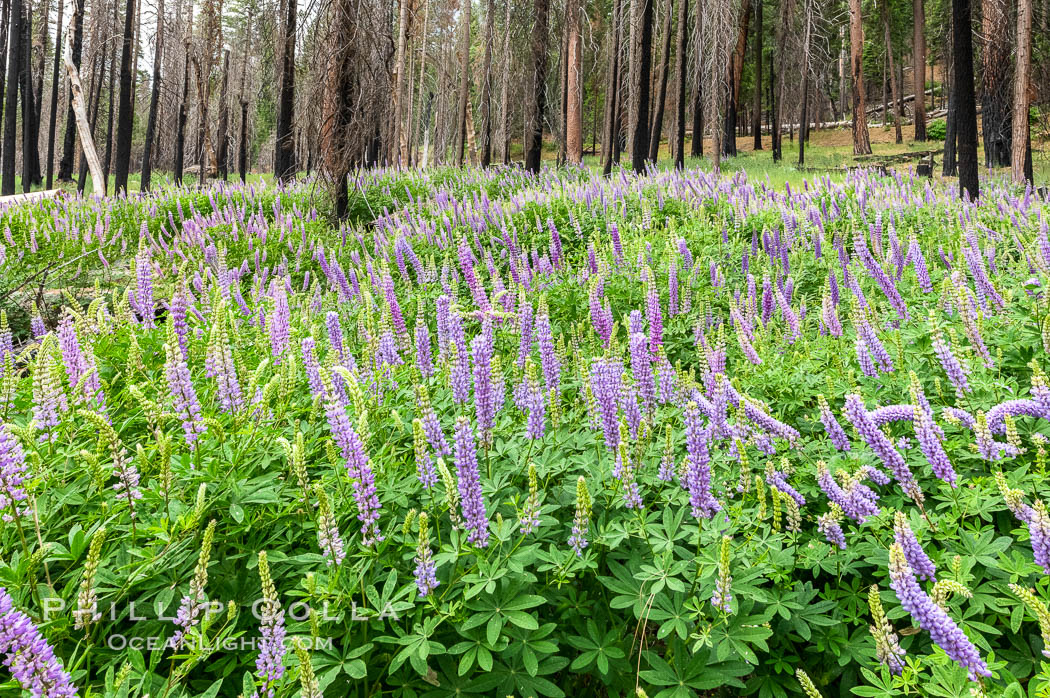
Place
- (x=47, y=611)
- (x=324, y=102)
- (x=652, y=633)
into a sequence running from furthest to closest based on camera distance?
(x=324, y=102)
(x=652, y=633)
(x=47, y=611)

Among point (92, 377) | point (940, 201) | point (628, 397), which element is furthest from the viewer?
point (940, 201)

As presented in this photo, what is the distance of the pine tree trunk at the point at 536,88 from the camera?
13275 millimetres

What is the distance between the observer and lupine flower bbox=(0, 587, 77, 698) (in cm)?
122

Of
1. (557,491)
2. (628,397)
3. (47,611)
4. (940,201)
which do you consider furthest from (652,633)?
(940,201)

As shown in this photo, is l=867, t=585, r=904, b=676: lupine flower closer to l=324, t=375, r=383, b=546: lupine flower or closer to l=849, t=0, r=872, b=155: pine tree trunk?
l=324, t=375, r=383, b=546: lupine flower

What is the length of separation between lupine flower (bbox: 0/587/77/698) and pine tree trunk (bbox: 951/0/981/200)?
33.6 feet

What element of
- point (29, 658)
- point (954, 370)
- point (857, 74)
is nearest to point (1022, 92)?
point (954, 370)

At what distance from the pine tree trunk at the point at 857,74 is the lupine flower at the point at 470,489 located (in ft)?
98.2

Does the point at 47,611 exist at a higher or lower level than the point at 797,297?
lower

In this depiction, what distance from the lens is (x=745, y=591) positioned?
1786mm

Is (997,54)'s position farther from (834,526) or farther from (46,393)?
(46,393)

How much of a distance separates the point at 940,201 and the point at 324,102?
8.99 metres

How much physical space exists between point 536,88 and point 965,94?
871cm

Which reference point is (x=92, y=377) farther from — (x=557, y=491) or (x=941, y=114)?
(x=941, y=114)
